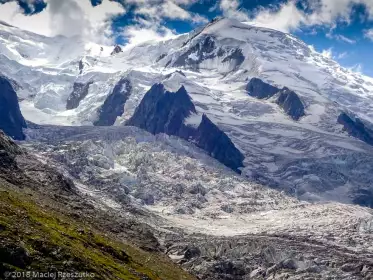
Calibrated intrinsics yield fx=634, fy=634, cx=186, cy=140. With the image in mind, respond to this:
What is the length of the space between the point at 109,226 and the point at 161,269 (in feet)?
129

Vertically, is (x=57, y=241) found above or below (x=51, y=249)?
below

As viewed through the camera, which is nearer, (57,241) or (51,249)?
(51,249)

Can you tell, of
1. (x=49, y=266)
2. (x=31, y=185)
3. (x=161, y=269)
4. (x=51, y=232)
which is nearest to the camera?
(x=49, y=266)

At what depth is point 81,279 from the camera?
80562 mm

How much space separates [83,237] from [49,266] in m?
43.6

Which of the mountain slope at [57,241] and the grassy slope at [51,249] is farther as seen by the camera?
the mountain slope at [57,241]

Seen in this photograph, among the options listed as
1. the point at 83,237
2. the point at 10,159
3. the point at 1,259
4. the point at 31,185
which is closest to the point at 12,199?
the point at 83,237

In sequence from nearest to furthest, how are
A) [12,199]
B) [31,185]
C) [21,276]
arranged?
[21,276] < [12,199] < [31,185]

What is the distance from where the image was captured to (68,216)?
509 ft

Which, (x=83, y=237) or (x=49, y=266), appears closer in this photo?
(x=49, y=266)

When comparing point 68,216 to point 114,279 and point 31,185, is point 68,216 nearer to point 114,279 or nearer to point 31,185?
point 31,185

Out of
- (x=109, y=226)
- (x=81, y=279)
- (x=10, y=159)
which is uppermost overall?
(x=81, y=279)

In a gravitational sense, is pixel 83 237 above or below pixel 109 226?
above

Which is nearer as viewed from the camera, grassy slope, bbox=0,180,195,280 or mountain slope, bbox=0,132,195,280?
grassy slope, bbox=0,180,195,280
